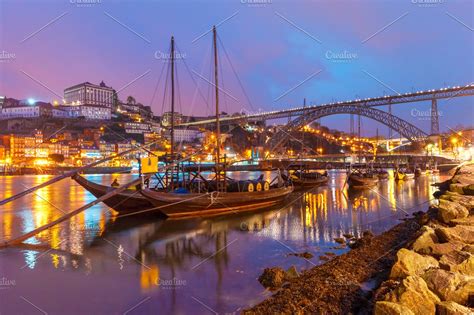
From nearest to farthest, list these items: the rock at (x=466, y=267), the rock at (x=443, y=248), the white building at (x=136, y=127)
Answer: the rock at (x=466, y=267) < the rock at (x=443, y=248) < the white building at (x=136, y=127)

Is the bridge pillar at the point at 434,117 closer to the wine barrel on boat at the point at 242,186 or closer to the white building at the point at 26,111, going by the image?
the wine barrel on boat at the point at 242,186

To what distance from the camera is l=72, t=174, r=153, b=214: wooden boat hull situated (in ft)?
54.4

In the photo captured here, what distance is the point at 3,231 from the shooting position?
14.3 meters

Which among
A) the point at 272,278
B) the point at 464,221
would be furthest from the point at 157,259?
the point at 464,221

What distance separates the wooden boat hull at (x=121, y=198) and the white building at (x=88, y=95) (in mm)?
135503

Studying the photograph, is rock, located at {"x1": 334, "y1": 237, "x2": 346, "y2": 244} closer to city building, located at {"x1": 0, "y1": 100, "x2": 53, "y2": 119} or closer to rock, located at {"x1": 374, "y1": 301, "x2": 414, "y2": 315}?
rock, located at {"x1": 374, "y1": 301, "x2": 414, "y2": 315}

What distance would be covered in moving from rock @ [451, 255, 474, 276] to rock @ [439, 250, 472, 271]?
0.08 m

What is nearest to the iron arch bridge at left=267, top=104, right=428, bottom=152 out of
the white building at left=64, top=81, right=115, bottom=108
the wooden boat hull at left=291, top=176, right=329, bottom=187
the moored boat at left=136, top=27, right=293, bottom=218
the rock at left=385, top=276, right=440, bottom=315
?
the wooden boat hull at left=291, top=176, right=329, bottom=187

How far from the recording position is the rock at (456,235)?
309 inches

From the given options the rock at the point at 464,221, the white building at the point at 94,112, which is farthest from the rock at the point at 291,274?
the white building at the point at 94,112

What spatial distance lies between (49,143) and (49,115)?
102 ft

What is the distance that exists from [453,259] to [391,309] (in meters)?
2.83

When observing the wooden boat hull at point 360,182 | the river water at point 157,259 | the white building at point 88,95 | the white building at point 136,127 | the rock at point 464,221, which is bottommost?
the river water at point 157,259

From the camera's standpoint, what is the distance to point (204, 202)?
16109 millimetres
